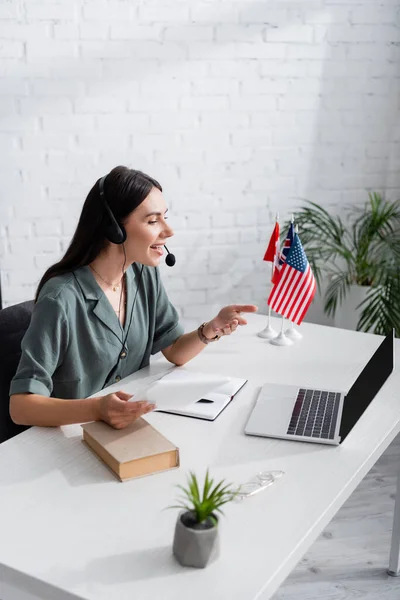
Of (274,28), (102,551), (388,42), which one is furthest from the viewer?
(388,42)

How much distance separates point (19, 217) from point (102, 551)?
7.42 ft

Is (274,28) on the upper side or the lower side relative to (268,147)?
upper

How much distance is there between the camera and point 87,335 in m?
1.91

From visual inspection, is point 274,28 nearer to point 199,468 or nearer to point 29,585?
point 199,468

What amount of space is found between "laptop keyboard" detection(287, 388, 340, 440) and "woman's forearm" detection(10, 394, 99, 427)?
43 centimetres

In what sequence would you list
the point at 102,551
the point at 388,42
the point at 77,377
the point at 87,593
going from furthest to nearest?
the point at 388,42
the point at 77,377
the point at 102,551
the point at 87,593

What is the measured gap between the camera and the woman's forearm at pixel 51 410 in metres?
1.62

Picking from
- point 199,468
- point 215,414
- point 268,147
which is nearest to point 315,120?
point 268,147

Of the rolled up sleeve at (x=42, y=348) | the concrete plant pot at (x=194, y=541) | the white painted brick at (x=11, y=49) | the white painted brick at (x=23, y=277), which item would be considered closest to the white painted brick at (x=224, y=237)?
the white painted brick at (x=23, y=277)

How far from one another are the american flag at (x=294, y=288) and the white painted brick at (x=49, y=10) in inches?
58.0

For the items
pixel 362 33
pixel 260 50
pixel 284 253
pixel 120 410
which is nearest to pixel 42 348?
pixel 120 410

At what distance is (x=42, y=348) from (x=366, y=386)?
0.76 metres

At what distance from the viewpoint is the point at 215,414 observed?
5.70 feet

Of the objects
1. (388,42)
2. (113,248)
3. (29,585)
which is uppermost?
(388,42)
